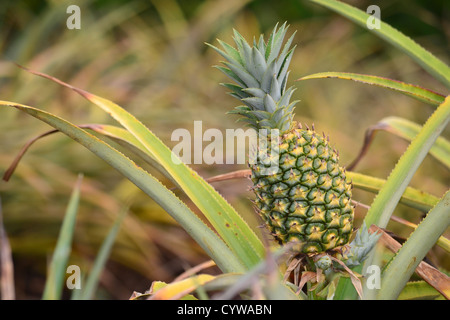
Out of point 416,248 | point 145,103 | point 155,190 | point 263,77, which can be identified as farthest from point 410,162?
point 145,103

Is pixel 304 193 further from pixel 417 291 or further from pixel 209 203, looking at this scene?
pixel 417 291

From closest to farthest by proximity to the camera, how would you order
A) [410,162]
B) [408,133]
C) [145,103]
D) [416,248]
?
[416,248], [410,162], [408,133], [145,103]

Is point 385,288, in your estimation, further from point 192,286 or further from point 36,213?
point 36,213

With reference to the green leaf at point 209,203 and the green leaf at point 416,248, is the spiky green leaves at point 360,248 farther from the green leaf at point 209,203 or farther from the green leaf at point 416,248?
the green leaf at point 209,203

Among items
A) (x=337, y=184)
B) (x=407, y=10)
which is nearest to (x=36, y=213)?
(x=337, y=184)

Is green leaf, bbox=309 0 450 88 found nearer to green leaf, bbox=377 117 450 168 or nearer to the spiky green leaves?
green leaf, bbox=377 117 450 168

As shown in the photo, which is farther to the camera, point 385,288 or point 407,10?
point 407,10

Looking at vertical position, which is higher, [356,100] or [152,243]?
[356,100]
